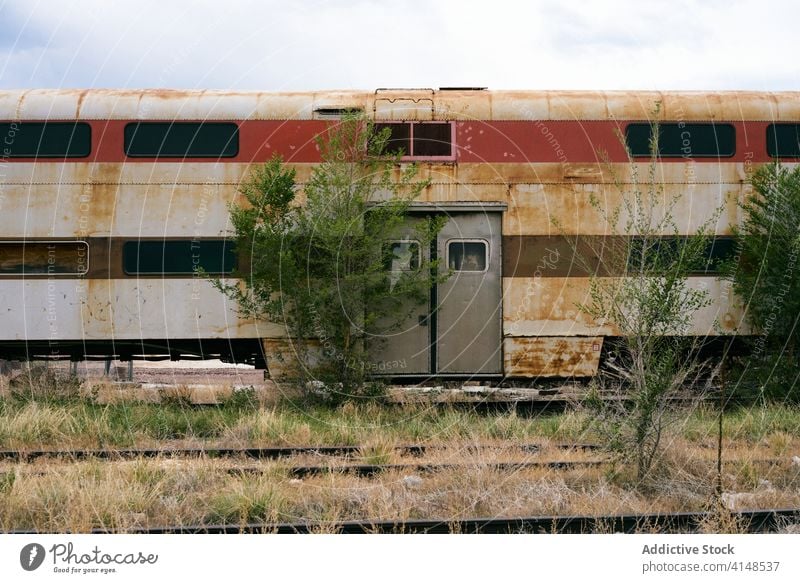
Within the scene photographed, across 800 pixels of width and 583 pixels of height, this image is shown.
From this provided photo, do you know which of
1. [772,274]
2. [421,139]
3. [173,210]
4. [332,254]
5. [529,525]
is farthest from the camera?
[421,139]

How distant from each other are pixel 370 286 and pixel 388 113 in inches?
90.3

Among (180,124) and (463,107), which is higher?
(463,107)

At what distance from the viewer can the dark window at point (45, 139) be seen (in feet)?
32.4

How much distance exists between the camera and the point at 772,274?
971cm

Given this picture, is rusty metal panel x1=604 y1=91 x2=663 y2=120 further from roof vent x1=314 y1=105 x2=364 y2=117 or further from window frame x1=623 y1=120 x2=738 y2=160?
roof vent x1=314 y1=105 x2=364 y2=117

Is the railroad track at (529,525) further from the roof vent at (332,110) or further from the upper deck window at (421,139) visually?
the roof vent at (332,110)

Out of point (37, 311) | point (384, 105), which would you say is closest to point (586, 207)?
point (384, 105)

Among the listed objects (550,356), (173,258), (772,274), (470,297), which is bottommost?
(550,356)

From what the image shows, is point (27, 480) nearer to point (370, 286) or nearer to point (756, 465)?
point (370, 286)

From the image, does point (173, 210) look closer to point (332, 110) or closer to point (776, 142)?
point (332, 110)

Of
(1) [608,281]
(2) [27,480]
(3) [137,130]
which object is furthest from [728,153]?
(2) [27,480]

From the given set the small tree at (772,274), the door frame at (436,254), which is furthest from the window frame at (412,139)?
the small tree at (772,274)

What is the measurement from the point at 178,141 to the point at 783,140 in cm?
781

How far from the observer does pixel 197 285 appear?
979 centimetres
